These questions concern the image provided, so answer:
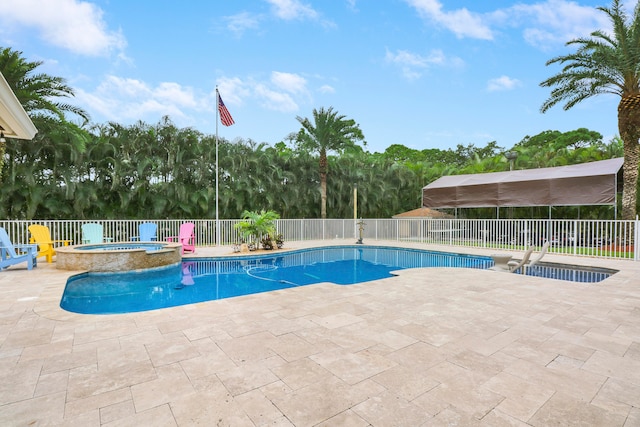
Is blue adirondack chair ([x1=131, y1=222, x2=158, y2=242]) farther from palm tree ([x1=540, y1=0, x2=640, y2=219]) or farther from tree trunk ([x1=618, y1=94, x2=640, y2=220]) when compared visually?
tree trunk ([x1=618, y1=94, x2=640, y2=220])

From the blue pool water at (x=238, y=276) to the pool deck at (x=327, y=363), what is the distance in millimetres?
1393

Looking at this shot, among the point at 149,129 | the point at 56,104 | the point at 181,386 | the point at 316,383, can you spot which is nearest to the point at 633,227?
the point at 316,383

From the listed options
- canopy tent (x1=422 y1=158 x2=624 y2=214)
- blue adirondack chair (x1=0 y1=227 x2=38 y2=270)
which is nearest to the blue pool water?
blue adirondack chair (x1=0 y1=227 x2=38 y2=270)

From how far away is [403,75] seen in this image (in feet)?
57.2

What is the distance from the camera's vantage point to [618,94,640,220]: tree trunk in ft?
35.4

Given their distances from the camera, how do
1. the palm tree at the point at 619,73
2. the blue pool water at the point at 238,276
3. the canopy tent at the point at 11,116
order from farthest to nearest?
the palm tree at the point at 619,73 < the blue pool water at the point at 238,276 < the canopy tent at the point at 11,116

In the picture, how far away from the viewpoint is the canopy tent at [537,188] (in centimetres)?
1081

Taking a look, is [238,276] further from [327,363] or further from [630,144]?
[630,144]

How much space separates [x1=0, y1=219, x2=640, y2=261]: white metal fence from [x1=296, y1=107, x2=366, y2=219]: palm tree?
76.3 inches

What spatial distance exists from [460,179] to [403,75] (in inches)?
258

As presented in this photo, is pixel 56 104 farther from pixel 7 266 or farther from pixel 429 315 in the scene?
pixel 429 315

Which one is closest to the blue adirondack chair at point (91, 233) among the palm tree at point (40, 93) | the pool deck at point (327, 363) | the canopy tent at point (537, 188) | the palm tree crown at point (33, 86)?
the palm tree at point (40, 93)

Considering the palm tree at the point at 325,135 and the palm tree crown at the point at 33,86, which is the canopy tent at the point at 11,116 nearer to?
the palm tree crown at the point at 33,86

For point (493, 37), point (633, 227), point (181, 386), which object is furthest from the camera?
point (493, 37)
